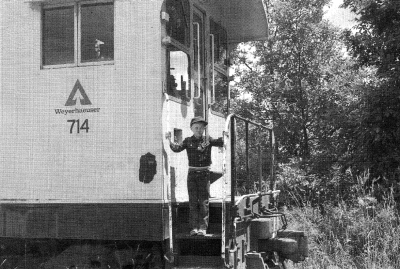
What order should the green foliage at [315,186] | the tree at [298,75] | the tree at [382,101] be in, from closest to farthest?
the tree at [382,101]
the green foliage at [315,186]
the tree at [298,75]

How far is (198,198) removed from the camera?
226 inches

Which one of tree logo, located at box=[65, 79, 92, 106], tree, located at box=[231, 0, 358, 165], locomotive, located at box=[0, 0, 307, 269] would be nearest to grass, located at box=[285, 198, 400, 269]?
locomotive, located at box=[0, 0, 307, 269]

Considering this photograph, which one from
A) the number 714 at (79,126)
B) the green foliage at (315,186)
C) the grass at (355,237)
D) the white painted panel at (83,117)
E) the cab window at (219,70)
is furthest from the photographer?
the green foliage at (315,186)

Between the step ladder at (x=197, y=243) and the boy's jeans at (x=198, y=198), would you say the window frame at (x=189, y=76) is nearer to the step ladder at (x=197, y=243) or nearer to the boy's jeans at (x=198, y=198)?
the boy's jeans at (x=198, y=198)

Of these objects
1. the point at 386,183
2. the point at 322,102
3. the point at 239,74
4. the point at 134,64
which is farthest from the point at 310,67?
the point at 134,64

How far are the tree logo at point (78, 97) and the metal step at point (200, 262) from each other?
1828 mm

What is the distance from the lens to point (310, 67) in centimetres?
1806

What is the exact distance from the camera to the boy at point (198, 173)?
568 cm

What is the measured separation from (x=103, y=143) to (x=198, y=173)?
3.29 ft

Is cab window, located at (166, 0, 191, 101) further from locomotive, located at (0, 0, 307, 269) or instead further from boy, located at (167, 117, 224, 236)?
boy, located at (167, 117, 224, 236)

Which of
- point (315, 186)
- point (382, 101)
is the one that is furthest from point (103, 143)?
point (315, 186)

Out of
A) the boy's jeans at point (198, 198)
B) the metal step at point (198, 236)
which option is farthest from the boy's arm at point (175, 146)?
the metal step at point (198, 236)

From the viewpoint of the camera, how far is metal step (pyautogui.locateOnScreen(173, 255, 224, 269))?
18.1 feet

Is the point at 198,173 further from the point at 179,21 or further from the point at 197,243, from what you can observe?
the point at 179,21
